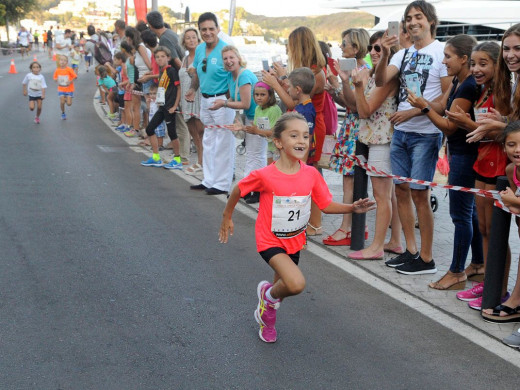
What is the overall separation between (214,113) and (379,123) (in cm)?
367

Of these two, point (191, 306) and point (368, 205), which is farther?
point (191, 306)

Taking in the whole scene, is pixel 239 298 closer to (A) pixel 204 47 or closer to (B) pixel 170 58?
(A) pixel 204 47

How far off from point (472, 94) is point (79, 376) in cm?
351

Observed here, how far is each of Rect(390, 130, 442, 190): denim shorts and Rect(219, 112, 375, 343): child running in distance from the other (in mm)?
1548

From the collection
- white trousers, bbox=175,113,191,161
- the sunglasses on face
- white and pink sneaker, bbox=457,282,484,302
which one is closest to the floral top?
the sunglasses on face

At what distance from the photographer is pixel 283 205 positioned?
179 inches

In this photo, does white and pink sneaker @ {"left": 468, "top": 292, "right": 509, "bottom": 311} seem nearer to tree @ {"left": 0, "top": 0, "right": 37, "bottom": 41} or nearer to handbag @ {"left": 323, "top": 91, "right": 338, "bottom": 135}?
handbag @ {"left": 323, "top": 91, "right": 338, "bottom": 135}

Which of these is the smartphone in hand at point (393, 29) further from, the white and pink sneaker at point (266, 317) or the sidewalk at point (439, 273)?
the white and pink sneaker at point (266, 317)

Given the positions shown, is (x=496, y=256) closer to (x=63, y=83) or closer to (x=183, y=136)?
(x=183, y=136)

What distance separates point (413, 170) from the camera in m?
6.03

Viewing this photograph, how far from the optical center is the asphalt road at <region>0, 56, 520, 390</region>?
417cm

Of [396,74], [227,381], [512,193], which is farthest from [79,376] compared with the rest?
[396,74]

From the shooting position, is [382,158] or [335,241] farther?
[335,241]

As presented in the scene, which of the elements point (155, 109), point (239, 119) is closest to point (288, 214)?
point (239, 119)
